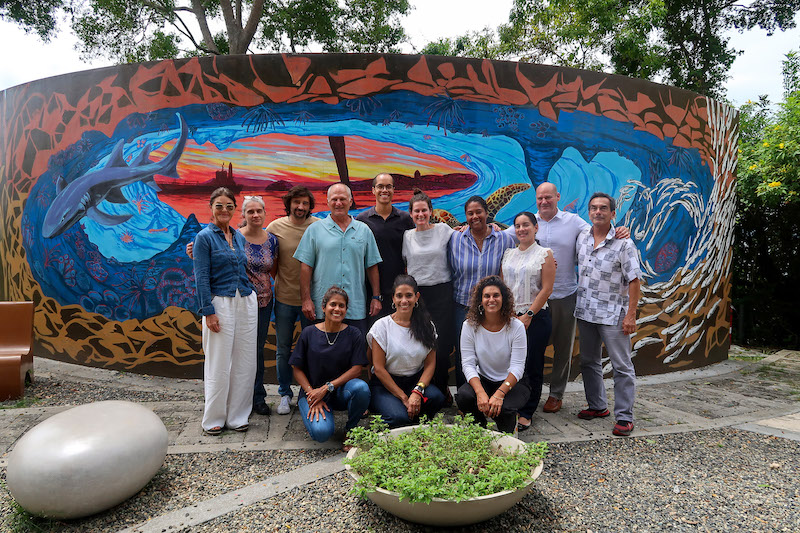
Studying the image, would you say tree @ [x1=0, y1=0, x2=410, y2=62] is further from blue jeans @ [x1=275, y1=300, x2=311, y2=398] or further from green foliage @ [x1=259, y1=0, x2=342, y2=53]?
blue jeans @ [x1=275, y1=300, x2=311, y2=398]

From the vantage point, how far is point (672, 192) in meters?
5.61

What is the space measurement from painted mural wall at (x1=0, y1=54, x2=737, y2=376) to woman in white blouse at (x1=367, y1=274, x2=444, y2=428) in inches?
67.0

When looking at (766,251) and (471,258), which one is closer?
(471,258)

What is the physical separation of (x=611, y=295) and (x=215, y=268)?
2.80 meters

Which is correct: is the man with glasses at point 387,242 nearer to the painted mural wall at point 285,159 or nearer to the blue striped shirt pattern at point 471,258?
the blue striped shirt pattern at point 471,258

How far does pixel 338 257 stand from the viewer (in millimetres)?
3664

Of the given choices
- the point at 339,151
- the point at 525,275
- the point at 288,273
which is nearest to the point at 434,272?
the point at 525,275

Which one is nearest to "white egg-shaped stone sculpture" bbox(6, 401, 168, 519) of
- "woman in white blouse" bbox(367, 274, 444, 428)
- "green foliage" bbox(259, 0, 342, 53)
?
"woman in white blouse" bbox(367, 274, 444, 428)

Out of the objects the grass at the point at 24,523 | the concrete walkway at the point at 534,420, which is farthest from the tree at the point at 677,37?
the grass at the point at 24,523

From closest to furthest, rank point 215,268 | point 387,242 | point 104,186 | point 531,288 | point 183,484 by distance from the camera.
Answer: point 183,484, point 215,268, point 531,288, point 387,242, point 104,186

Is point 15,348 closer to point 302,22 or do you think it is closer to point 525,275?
point 525,275

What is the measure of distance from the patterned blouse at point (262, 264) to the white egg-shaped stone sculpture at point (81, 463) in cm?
130

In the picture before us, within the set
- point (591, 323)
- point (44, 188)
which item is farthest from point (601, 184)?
point (44, 188)

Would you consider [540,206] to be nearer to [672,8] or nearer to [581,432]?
[581,432]
